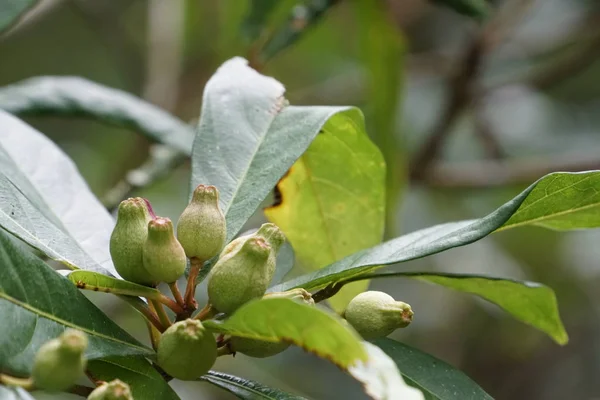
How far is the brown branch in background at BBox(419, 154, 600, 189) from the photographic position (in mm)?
1843

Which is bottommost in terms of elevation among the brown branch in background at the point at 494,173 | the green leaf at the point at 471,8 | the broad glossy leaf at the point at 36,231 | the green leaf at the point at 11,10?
the broad glossy leaf at the point at 36,231

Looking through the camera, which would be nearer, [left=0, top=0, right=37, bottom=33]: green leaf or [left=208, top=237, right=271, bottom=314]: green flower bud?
[left=208, top=237, right=271, bottom=314]: green flower bud

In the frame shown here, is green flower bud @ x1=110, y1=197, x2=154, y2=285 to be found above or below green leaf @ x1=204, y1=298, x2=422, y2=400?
above

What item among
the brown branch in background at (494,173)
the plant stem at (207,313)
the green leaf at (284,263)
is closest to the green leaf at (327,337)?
the plant stem at (207,313)

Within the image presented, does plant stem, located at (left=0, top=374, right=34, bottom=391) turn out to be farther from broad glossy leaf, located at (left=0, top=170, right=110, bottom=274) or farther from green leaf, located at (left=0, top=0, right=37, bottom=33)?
green leaf, located at (left=0, top=0, right=37, bottom=33)

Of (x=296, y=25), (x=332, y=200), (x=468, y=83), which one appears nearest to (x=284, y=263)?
(x=332, y=200)

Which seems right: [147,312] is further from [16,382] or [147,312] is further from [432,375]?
[432,375]

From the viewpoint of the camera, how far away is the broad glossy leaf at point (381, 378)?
507 mm

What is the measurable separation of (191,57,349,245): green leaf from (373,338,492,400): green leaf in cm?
19

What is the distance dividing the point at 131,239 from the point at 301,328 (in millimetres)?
195

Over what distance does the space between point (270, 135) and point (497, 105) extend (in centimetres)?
219

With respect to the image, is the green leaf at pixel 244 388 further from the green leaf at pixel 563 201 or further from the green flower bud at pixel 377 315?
the green leaf at pixel 563 201

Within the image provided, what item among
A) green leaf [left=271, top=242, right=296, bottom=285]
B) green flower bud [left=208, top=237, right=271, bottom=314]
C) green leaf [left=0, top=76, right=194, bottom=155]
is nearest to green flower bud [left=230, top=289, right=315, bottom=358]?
green flower bud [left=208, top=237, right=271, bottom=314]

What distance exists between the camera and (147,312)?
687mm
